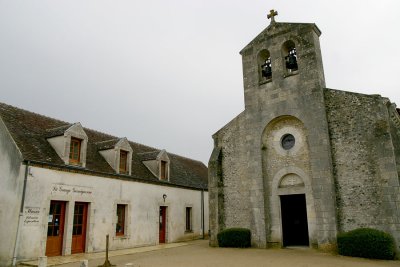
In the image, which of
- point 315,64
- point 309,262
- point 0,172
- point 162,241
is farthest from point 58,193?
point 315,64

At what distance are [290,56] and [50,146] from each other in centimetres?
1158

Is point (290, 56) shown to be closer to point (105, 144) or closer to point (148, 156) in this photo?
point (148, 156)

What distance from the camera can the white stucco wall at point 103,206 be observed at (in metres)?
11.6

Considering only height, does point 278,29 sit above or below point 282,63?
above

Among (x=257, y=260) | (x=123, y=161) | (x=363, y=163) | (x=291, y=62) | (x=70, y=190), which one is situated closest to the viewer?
(x=257, y=260)

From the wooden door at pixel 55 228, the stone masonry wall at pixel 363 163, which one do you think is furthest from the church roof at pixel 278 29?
the wooden door at pixel 55 228

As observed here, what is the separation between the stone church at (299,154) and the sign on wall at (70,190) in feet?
19.3

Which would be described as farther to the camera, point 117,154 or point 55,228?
point 117,154

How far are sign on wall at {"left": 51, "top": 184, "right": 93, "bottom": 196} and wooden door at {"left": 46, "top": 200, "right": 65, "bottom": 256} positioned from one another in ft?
1.48

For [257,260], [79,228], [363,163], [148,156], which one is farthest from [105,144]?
[363,163]

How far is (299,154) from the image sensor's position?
13773 millimetres

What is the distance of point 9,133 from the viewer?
39.1 ft

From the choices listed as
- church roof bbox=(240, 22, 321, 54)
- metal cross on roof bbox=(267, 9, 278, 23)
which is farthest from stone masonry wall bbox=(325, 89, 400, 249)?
metal cross on roof bbox=(267, 9, 278, 23)

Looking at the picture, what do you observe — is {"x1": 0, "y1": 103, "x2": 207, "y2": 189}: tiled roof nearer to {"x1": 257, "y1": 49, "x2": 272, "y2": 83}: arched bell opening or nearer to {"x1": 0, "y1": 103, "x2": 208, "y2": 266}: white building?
{"x1": 0, "y1": 103, "x2": 208, "y2": 266}: white building
